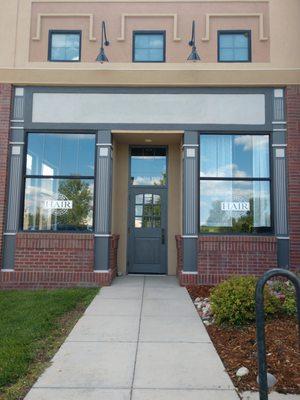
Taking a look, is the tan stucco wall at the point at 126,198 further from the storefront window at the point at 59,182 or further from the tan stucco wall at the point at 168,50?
the tan stucco wall at the point at 168,50

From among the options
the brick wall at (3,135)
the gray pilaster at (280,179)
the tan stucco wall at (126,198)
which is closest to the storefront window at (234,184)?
the gray pilaster at (280,179)

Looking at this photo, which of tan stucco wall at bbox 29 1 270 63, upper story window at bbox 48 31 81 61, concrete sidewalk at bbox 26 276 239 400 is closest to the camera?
concrete sidewalk at bbox 26 276 239 400

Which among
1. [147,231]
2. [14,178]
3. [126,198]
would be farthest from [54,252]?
[147,231]

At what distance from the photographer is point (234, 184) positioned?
9508 millimetres

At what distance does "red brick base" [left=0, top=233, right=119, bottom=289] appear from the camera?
29.9ft

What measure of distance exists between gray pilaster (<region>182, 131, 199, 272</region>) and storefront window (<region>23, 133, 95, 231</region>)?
231 cm

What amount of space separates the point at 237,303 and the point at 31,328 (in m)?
3.08

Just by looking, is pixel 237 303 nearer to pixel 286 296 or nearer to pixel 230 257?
pixel 286 296

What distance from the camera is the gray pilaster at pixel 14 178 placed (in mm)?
9250

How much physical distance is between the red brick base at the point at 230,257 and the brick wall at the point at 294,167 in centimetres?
49

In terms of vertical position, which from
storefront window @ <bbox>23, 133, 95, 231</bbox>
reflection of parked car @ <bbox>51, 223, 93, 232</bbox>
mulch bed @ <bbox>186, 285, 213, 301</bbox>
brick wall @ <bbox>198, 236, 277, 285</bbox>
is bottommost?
mulch bed @ <bbox>186, 285, 213, 301</bbox>

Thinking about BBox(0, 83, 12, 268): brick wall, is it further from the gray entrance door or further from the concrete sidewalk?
the concrete sidewalk

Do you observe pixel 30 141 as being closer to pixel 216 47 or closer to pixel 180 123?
pixel 180 123

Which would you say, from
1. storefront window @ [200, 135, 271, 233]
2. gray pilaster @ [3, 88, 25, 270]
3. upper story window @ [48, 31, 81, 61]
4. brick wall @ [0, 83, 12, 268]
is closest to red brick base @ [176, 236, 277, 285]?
storefront window @ [200, 135, 271, 233]
